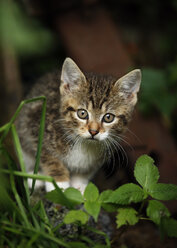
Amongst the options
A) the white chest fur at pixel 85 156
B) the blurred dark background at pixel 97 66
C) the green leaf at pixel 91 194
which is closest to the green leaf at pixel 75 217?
the green leaf at pixel 91 194

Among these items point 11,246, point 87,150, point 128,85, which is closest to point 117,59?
point 128,85

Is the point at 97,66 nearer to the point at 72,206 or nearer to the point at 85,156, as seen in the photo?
the point at 85,156

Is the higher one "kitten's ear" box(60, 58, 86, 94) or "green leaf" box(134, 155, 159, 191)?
"kitten's ear" box(60, 58, 86, 94)

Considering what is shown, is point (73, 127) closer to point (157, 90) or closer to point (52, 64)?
point (157, 90)

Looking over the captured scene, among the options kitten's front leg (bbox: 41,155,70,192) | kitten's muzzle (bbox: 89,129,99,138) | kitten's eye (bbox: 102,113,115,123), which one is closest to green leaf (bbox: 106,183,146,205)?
kitten's muzzle (bbox: 89,129,99,138)

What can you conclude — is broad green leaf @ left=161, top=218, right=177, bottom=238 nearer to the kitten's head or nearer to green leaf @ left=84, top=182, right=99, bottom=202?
green leaf @ left=84, top=182, right=99, bottom=202

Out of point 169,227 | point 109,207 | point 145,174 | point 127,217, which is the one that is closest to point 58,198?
point 109,207
